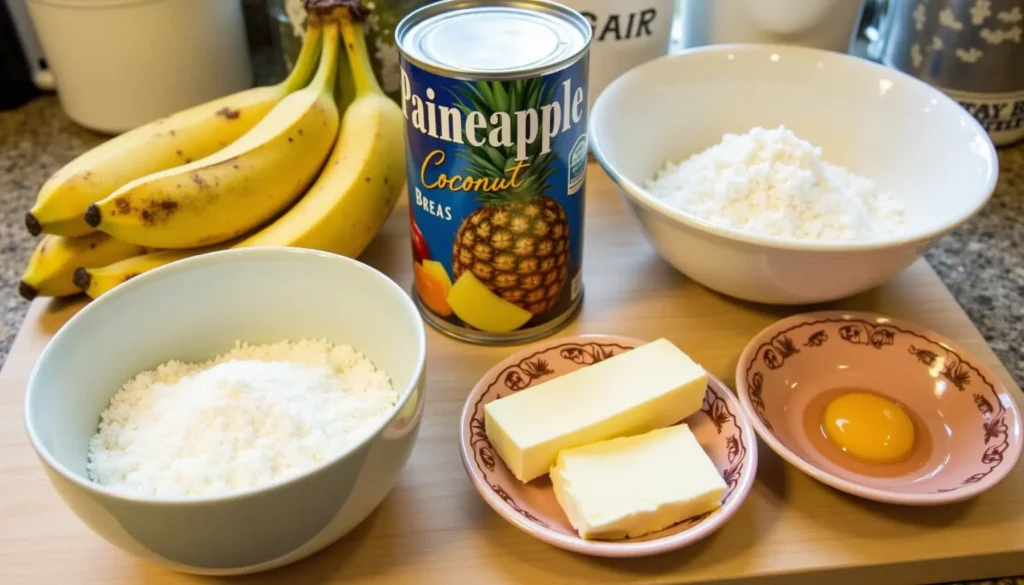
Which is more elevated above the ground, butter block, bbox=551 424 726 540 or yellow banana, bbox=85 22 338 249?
yellow banana, bbox=85 22 338 249

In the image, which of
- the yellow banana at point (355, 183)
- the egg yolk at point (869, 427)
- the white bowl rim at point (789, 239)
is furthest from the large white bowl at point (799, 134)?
the yellow banana at point (355, 183)

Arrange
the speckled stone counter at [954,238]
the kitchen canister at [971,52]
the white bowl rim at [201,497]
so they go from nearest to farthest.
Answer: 1. the white bowl rim at [201,497]
2. the speckled stone counter at [954,238]
3. the kitchen canister at [971,52]

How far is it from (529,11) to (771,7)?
1.18ft

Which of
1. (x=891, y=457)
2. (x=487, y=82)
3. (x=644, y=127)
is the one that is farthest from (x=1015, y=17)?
(x=487, y=82)

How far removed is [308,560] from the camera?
0.60m

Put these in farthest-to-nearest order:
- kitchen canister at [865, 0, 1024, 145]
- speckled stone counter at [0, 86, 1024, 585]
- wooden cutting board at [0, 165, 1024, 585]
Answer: kitchen canister at [865, 0, 1024, 145]
speckled stone counter at [0, 86, 1024, 585]
wooden cutting board at [0, 165, 1024, 585]

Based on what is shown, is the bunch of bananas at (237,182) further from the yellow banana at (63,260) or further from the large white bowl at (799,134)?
the large white bowl at (799,134)

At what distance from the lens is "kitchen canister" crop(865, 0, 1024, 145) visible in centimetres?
98

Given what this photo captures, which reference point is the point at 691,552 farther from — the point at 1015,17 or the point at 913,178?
the point at 1015,17

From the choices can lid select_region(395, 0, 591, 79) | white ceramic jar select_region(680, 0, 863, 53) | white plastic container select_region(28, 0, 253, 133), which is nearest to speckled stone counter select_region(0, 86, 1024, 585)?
white plastic container select_region(28, 0, 253, 133)

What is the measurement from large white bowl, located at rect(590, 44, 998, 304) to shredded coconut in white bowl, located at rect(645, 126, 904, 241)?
5 cm

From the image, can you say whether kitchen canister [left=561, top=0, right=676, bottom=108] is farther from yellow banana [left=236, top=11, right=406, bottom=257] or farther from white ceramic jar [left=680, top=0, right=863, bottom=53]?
yellow banana [left=236, top=11, right=406, bottom=257]

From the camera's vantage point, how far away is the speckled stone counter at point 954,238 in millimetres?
850

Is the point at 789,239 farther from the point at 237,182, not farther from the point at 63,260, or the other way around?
the point at 63,260
